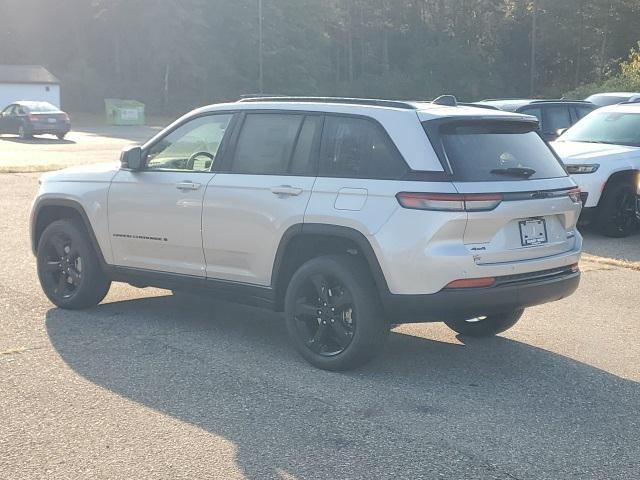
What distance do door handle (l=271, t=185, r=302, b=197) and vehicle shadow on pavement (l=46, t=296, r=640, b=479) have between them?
1.15 metres

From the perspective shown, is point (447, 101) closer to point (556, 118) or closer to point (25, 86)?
point (556, 118)

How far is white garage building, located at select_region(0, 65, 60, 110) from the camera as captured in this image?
5578cm

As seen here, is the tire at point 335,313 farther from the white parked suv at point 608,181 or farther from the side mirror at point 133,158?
the white parked suv at point 608,181

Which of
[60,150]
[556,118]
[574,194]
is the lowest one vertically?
[574,194]

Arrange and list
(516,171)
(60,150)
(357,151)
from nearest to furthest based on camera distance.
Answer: (516,171) → (357,151) → (60,150)

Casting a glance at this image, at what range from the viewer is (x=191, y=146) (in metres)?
6.98

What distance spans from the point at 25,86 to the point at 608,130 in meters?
49.6

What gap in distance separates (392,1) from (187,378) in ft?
252

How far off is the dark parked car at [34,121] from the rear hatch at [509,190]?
31221 millimetres

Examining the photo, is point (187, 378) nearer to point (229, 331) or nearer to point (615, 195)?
point (229, 331)

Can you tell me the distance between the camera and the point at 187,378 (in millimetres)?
5734

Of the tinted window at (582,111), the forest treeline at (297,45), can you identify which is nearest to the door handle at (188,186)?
the tinted window at (582,111)

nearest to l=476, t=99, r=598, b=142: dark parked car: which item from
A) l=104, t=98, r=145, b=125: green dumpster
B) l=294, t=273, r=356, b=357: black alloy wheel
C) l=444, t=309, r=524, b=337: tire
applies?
l=444, t=309, r=524, b=337: tire

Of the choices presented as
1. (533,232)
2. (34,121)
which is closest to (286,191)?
(533,232)
